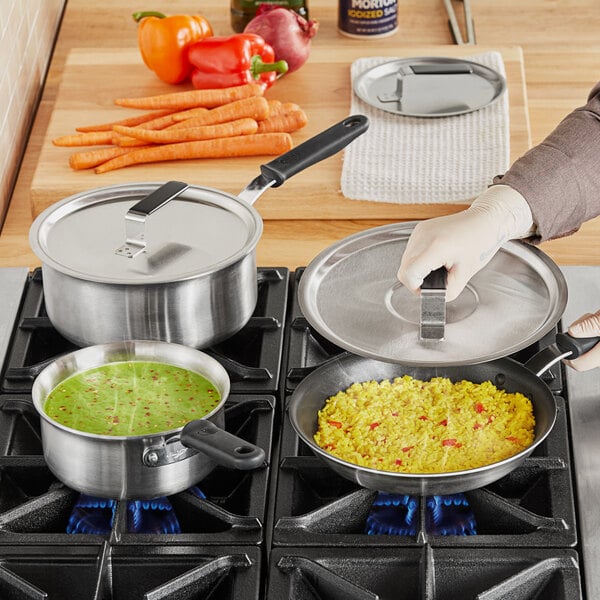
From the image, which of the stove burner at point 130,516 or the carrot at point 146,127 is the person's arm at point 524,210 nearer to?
the stove burner at point 130,516

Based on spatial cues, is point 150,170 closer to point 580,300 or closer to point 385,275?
point 385,275

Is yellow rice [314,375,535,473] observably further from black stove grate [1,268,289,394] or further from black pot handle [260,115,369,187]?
black pot handle [260,115,369,187]

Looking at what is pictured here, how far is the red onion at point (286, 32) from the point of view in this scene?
222 cm

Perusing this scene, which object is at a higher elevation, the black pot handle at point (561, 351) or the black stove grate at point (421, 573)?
the black pot handle at point (561, 351)

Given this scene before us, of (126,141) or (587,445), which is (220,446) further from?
(126,141)

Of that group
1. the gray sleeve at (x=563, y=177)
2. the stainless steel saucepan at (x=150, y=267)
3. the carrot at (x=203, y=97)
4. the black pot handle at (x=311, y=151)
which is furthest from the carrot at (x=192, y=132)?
the gray sleeve at (x=563, y=177)

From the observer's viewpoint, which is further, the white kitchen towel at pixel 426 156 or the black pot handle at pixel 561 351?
the white kitchen towel at pixel 426 156

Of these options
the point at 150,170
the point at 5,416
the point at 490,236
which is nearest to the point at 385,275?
the point at 490,236

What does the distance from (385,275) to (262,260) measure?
0.40 m

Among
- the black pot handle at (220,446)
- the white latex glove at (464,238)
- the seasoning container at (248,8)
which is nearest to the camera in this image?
the black pot handle at (220,446)

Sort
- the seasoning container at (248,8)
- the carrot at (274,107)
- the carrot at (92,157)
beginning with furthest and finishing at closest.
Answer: the seasoning container at (248,8) → the carrot at (274,107) → the carrot at (92,157)

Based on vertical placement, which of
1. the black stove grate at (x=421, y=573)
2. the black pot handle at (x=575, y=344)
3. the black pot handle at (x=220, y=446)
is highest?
the black pot handle at (x=220, y=446)

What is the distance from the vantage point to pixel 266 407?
1351 mm

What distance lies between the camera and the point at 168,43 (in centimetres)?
218
